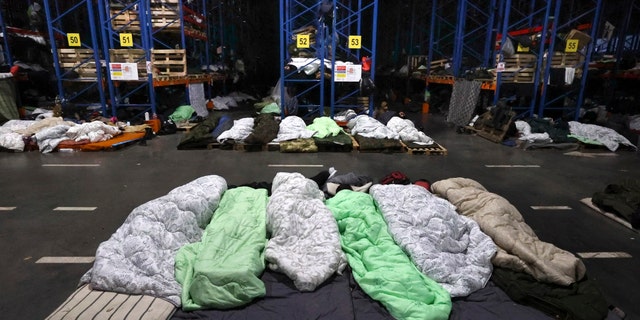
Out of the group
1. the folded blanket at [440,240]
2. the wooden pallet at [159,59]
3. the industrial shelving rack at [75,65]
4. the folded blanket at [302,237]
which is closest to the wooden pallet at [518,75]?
the folded blanket at [440,240]

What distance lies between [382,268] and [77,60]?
10.1m

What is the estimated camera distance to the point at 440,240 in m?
3.36

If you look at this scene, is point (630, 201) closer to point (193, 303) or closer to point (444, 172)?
point (444, 172)

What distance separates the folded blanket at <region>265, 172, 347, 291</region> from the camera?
2.99 metres

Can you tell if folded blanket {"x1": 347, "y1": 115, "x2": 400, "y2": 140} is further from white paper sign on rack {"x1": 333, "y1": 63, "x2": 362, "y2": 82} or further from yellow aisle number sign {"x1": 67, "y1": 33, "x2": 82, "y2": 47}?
yellow aisle number sign {"x1": 67, "y1": 33, "x2": 82, "y2": 47}

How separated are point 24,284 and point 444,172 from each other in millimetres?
5822

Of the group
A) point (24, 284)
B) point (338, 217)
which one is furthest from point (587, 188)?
point (24, 284)

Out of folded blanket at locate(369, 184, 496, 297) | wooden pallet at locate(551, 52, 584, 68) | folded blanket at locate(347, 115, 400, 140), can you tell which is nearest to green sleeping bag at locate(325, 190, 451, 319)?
folded blanket at locate(369, 184, 496, 297)

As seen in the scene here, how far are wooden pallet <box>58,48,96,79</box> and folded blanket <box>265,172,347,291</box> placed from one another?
8393mm

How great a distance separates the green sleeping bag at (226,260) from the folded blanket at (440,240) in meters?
1.30

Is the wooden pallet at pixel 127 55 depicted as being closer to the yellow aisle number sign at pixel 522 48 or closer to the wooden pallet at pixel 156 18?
the wooden pallet at pixel 156 18

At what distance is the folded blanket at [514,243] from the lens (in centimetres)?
301

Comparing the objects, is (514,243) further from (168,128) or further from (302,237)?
(168,128)

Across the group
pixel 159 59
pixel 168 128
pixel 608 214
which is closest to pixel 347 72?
pixel 168 128
